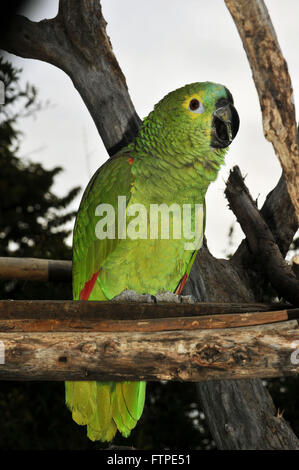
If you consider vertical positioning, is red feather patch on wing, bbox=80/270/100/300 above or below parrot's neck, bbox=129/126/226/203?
below

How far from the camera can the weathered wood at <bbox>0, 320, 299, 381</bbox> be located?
1.27 m

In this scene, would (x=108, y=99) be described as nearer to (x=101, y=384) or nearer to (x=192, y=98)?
(x=192, y=98)

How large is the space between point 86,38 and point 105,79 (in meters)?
0.24

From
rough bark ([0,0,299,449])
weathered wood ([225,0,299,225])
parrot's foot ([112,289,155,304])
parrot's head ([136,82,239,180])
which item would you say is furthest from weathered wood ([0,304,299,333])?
rough bark ([0,0,299,449])

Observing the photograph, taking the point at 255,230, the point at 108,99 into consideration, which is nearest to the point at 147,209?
the point at 255,230

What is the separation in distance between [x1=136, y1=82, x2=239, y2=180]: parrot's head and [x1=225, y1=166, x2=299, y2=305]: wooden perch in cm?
58

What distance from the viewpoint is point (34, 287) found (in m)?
3.66

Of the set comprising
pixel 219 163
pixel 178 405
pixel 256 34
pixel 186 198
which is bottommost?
pixel 178 405

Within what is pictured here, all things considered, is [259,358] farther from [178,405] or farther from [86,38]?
[178,405]

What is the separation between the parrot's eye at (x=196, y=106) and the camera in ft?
6.22

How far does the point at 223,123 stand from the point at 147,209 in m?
0.43

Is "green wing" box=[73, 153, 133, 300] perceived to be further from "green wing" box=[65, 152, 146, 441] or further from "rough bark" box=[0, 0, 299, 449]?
"rough bark" box=[0, 0, 299, 449]

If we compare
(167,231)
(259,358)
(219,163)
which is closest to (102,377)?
(259,358)

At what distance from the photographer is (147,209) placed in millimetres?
1932
